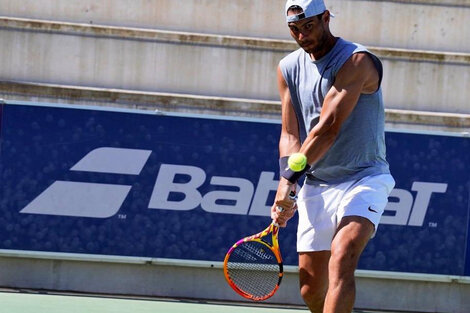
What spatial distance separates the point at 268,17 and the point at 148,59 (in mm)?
1506

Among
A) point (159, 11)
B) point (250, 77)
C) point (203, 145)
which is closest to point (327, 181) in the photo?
point (203, 145)

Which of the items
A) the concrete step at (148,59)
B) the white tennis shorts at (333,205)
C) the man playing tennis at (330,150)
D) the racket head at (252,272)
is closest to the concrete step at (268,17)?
the concrete step at (148,59)

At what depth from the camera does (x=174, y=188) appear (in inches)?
390

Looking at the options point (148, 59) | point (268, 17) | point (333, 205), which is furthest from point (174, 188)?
point (333, 205)

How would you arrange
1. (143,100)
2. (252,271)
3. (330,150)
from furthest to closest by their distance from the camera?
(143,100)
(252,271)
(330,150)

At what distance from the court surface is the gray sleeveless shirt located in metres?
3.53

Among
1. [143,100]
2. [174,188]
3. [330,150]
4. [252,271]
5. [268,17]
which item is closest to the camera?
[330,150]

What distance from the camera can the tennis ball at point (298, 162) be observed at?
5637mm

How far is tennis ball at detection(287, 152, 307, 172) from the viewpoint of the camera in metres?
5.64

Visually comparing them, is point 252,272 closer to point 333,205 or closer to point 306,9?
point 333,205

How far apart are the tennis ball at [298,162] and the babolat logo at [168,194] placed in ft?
14.1

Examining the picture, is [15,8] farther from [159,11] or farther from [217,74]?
[217,74]

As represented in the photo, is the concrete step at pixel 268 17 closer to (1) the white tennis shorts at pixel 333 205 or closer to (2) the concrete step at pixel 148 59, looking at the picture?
(2) the concrete step at pixel 148 59

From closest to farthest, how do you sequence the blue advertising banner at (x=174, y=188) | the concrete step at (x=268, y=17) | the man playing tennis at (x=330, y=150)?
the man playing tennis at (x=330, y=150), the blue advertising banner at (x=174, y=188), the concrete step at (x=268, y=17)
